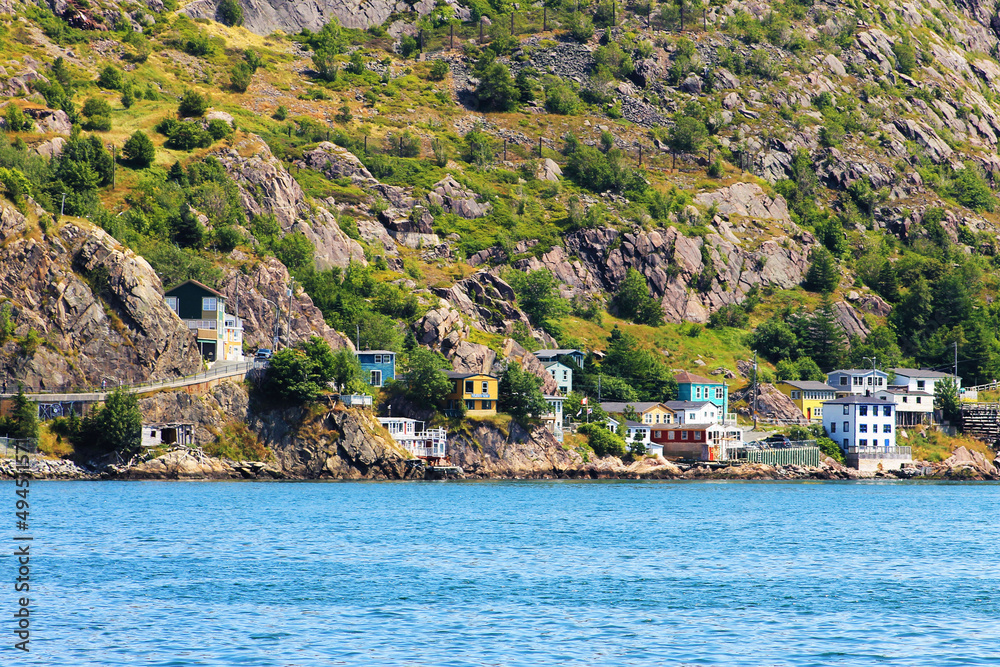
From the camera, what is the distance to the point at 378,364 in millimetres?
134375

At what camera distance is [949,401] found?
15625cm

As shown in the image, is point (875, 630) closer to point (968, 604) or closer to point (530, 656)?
point (968, 604)

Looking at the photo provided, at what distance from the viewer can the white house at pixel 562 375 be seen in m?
151

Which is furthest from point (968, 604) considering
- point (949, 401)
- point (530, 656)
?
point (949, 401)

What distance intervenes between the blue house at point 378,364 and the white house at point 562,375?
2427cm

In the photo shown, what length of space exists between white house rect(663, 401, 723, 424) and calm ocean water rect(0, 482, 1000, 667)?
193 feet

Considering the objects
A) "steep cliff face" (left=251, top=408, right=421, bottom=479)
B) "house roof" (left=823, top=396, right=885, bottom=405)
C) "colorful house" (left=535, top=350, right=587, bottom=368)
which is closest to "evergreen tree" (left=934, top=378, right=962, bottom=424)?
"house roof" (left=823, top=396, right=885, bottom=405)

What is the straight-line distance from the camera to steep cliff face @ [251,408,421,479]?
114m

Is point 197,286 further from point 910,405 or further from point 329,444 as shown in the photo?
point 910,405

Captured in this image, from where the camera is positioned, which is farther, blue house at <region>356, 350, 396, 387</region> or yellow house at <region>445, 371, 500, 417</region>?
blue house at <region>356, 350, 396, 387</region>

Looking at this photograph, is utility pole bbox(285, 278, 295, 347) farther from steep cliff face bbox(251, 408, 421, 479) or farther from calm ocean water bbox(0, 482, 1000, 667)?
calm ocean water bbox(0, 482, 1000, 667)

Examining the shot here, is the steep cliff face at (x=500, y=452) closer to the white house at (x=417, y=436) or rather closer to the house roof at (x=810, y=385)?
the white house at (x=417, y=436)

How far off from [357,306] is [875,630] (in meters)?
114

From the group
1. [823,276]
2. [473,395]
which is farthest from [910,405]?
[473,395]
